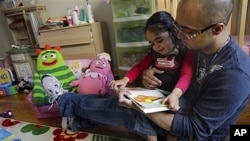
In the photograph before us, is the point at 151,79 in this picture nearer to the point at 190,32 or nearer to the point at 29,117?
the point at 190,32

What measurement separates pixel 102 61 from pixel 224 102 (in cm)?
109

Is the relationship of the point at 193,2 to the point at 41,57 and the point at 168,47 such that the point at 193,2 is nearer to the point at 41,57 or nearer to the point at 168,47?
the point at 168,47

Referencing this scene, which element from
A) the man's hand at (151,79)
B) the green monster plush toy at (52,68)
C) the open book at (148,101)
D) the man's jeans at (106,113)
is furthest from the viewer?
the green monster plush toy at (52,68)

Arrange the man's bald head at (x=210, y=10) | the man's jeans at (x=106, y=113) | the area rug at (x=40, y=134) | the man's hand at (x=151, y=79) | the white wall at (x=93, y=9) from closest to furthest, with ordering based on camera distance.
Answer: the man's bald head at (x=210, y=10) < the man's jeans at (x=106, y=113) < the man's hand at (x=151, y=79) < the area rug at (x=40, y=134) < the white wall at (x=93, y=9)

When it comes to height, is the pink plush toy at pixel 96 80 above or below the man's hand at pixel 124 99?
below

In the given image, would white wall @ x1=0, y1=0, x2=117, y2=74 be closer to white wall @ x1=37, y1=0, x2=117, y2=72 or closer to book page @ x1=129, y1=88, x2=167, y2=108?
white wall @ x1=37, y1=0, x2=117, y2=72

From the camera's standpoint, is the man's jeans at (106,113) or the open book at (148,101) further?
the man's jeans at (106,113)

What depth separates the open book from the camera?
728mm

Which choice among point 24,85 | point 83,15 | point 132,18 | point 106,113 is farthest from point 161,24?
point 24,85

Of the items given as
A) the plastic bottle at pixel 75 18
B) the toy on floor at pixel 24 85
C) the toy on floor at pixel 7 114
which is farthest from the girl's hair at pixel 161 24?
the toy on floor at pixel 24 85

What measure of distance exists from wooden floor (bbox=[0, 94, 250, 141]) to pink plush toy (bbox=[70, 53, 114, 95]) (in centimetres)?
26

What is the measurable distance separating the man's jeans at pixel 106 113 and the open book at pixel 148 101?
80mm

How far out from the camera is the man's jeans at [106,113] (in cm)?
86

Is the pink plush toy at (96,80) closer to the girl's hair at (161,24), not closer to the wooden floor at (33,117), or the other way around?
the wooden floor at (33,117)
